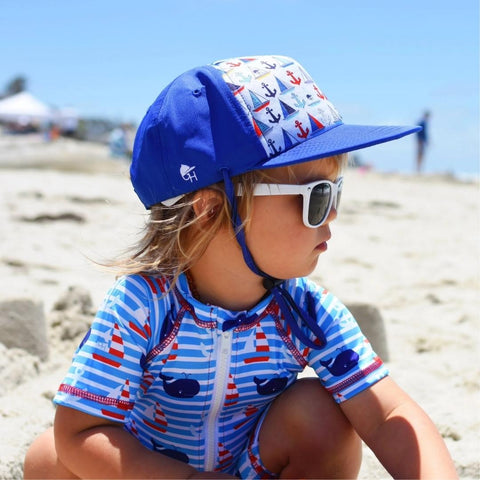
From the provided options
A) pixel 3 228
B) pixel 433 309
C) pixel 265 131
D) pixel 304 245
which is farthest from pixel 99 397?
pixel 3 228

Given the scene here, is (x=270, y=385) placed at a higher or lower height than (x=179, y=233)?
lower

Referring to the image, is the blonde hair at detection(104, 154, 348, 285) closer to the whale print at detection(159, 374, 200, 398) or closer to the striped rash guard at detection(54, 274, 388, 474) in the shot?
the striped rash guard at detection(54, 274, 388, 474)

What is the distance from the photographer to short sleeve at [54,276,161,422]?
1.45 meters

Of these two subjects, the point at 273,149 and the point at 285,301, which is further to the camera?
the point at 285,301

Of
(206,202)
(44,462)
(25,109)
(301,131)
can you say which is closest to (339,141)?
(301,131)

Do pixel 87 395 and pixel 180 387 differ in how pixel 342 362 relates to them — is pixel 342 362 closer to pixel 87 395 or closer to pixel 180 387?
pixel 180 387

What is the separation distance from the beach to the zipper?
1.31 ft

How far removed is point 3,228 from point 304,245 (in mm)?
4212

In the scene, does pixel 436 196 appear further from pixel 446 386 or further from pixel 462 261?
pixel 446 386

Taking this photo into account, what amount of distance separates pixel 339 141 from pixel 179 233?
0.43 m

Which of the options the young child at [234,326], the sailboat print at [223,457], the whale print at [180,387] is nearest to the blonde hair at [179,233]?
the young child at [234,326]

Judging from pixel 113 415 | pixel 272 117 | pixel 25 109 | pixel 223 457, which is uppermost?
pixel 272 117

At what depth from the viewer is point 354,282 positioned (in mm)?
4414

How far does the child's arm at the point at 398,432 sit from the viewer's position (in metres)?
1.49
